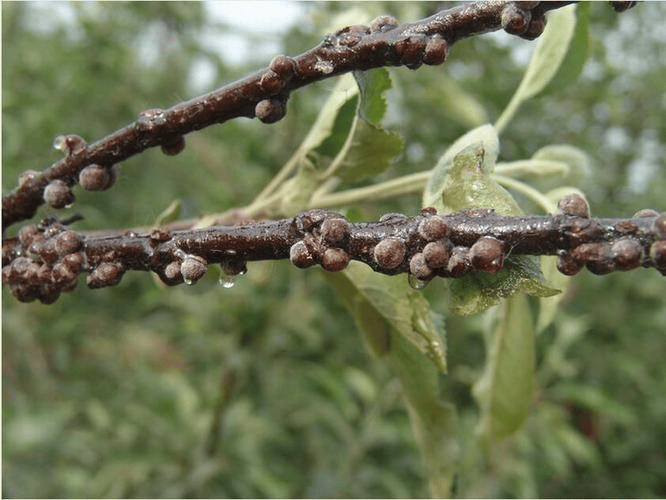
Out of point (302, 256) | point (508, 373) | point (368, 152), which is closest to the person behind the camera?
point (302, 256)

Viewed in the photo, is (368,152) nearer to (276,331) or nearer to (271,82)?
(271,82)

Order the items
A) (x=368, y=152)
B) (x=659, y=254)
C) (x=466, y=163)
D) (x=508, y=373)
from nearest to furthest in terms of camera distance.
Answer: (x=659, y=254)
(x=466, y=163)
(x=368, y=152)
(x=508, y=373)

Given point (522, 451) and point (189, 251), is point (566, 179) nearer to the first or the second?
point (189, 251)

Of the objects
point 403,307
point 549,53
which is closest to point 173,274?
point 403,307

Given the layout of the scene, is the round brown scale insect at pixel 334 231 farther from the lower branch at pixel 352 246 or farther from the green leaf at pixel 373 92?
the green leaf at pixel 373 92

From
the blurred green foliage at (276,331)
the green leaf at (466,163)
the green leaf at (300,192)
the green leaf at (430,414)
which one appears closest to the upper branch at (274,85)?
the green leaf at (466,163)
